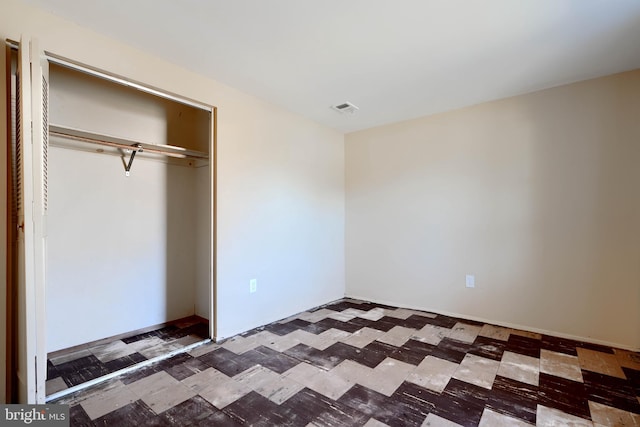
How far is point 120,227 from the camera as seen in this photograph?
2.64 meters

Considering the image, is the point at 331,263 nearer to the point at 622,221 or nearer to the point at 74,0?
the point at 622,221

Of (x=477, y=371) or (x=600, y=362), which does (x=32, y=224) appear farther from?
(x=600, y=362)

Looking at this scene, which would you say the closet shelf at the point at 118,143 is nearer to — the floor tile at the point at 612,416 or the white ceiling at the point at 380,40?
the white ceiling at the point at 380,40

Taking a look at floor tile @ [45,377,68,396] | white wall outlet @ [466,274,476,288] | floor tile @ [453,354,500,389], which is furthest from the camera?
white wall outlet @ [466,274,476,288]

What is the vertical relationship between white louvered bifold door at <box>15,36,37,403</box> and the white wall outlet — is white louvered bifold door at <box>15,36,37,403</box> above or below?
above

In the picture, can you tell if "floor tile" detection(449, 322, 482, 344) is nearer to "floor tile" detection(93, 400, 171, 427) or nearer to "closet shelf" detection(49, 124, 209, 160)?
"floor tile" detection(93, 400, 171, 427)

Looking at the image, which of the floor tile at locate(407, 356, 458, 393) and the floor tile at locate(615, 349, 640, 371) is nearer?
the floor tile at locate(407, 356, 458, 393)

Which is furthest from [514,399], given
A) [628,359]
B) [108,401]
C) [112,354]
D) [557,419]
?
[112,354]

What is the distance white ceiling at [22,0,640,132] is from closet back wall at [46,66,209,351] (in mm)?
819

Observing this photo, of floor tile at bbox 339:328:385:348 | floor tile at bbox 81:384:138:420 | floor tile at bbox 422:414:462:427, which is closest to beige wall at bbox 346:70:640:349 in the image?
floor tile at bbox 339:328:385:348

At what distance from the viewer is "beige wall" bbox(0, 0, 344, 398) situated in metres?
1.84

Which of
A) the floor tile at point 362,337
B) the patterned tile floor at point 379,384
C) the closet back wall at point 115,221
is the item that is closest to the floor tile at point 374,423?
the patterned tile floor at point 379,384

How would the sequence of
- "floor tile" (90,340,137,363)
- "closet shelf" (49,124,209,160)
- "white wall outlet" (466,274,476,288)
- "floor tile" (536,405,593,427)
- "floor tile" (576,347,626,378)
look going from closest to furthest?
"floor tile" (536,405,593,427), "floor tile" (576,347,626,378), "closet shelf" (49,124,209,160), "floor tile" (90,340,137,363), "white wall outlet" (466,274,476,288)

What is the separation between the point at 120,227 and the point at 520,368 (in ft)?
10.9
